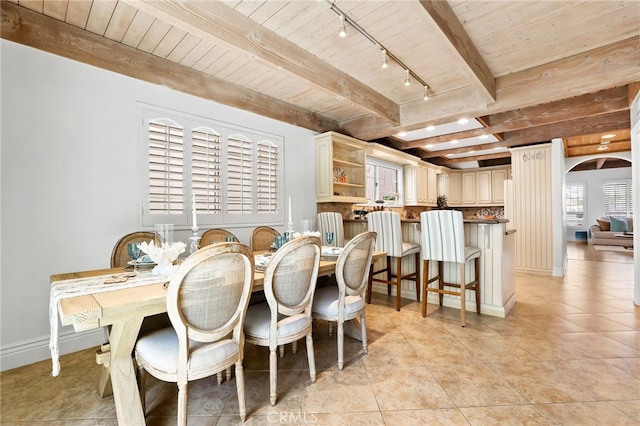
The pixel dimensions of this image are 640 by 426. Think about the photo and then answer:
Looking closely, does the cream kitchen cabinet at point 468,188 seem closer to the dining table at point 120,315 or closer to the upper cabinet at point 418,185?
the upper cabinet at point 418,185

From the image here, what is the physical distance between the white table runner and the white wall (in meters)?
0.87

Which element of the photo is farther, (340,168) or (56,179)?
(340,168)

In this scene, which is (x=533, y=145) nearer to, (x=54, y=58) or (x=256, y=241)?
(x=256, y=241)

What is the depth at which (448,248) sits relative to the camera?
2992 millimetres

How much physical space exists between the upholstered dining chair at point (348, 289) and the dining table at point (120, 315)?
615 millimetres

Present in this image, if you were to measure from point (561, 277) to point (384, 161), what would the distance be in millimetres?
3641

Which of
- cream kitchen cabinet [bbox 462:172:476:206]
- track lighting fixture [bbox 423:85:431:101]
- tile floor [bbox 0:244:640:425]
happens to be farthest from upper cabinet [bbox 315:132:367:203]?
cream kitchen cabinet [bbox 462:172:476:206]

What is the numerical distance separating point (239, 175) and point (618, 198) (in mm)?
12979

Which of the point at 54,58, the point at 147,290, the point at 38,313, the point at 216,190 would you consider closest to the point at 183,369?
the point at 147,290

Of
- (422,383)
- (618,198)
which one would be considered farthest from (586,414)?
(618,198)

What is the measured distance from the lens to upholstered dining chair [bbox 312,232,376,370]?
208 cm

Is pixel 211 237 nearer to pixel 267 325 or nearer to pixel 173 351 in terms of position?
pixel 267 325

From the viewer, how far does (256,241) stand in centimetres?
315

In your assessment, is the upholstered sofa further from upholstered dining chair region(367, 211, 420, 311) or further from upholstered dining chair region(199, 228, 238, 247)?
upholstered dining chair region(199, 228, 238, 247)
